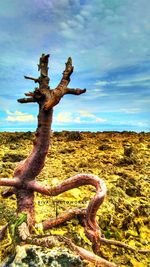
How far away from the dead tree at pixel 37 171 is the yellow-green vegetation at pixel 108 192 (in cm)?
46

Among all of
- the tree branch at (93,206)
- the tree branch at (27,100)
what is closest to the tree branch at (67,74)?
the tree branch at (27,100)

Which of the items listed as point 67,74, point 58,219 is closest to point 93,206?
point 58,219

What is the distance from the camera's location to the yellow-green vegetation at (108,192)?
6.50m

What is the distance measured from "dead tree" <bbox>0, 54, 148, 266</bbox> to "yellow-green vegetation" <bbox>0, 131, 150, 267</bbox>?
455 mm

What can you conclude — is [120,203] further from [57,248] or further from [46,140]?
[57,248]

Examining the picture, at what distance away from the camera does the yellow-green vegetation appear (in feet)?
21.3

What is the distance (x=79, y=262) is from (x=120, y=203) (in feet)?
16.2

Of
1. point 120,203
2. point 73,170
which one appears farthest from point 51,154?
point 120,203

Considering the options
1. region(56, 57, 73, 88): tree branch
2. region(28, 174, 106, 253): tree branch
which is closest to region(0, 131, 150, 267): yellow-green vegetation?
region(28, 174, 106, 253): tree branch

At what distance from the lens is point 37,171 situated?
5.69 m

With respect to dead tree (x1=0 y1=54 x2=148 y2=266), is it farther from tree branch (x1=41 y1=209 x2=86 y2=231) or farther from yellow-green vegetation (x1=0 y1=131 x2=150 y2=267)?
yellow-green vegetation (x1=0 y1=131 x2=150 y2=267)

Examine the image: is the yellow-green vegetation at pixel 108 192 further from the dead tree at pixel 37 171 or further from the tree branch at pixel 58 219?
the dead tree at pixel 37 171

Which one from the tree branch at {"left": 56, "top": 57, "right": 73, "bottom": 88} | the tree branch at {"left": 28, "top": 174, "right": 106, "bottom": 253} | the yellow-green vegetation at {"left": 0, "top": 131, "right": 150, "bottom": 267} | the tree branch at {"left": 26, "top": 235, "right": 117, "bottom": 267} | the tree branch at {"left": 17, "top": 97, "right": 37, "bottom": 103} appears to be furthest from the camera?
the yellow-green vegetation at {"left": 0, "top": 131, "right": 150, "bottom": 267}

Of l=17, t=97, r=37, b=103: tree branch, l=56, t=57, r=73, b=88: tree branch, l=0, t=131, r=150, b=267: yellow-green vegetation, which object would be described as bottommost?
l=0, t=131, r=150, b=267: yellow-green vegetation
